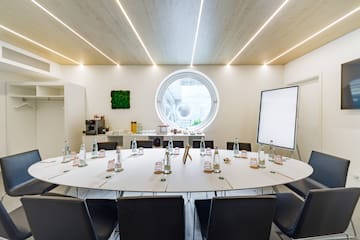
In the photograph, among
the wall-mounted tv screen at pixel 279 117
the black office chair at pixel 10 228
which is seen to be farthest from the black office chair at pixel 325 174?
the black office chair at pixel 10 228

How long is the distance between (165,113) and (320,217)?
4007 mm

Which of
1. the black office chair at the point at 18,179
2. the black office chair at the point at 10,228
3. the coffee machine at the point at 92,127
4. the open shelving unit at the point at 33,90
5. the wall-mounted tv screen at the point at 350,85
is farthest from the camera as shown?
the coffee machine at the point at 92,127

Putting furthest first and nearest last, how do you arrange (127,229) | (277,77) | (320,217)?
1. (277,77)
2. (320,217)
3. (127,229)

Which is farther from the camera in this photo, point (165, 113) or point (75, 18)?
point (165, 113)

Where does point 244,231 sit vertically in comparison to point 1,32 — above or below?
below

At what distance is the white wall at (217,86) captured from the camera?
4.79 meters

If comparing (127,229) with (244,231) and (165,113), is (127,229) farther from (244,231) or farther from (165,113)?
(165,113)

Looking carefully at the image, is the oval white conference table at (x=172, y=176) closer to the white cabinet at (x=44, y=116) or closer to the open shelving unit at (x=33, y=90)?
the white cabinet at (x=44, y=116)

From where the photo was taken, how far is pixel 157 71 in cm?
482

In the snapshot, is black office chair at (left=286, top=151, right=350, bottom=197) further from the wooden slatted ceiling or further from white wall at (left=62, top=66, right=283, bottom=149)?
white wall at (left=62, top=66, right=283, bottom=149)

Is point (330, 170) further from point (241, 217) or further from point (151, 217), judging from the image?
point (151, 217)

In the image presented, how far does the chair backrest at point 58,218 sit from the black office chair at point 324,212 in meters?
1.39

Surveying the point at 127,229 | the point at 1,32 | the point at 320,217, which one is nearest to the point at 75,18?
the point at 1,32

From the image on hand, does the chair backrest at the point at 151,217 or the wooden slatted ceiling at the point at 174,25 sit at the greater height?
the wooden slatted ceiling at the point at 174,25
